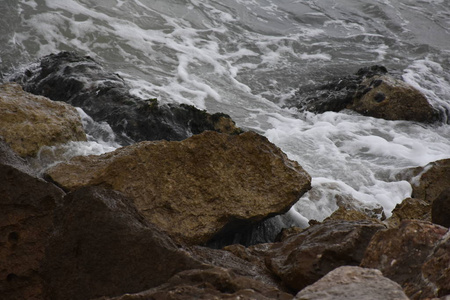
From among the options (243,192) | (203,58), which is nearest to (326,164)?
(243,192)

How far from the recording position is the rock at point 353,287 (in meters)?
1.81

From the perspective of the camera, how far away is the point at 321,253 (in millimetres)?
3006

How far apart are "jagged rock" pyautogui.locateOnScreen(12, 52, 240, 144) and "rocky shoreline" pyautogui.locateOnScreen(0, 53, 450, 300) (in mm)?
18

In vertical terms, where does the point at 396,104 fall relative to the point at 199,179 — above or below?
below

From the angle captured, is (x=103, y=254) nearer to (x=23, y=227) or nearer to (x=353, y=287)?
(x=23, y=227)

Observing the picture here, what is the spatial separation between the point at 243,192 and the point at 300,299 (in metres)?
2.35

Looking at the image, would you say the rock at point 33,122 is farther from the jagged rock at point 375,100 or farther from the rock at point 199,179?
the jagged rock at point 375,100

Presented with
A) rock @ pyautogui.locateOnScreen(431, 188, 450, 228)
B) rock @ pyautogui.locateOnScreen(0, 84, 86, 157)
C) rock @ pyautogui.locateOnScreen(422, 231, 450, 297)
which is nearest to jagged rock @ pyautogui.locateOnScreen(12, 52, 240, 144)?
rock @ pyautogui.locateOnScreen(0, 84, 86, 157)

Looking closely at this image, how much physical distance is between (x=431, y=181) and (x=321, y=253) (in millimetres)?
3223

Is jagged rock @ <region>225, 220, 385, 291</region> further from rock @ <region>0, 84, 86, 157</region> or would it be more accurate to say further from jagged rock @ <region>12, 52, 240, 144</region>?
jagged rock @ <region>12, 52, 240, 144</region>

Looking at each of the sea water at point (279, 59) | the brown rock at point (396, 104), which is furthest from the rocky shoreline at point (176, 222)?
the brown rock at point (396, 104)

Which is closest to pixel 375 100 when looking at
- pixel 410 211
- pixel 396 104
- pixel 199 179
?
pixel 396 104

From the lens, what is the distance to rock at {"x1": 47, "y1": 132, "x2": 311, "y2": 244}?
13.0 ft

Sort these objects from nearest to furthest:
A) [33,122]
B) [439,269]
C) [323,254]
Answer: [439,269], [323,254], [33,122]
